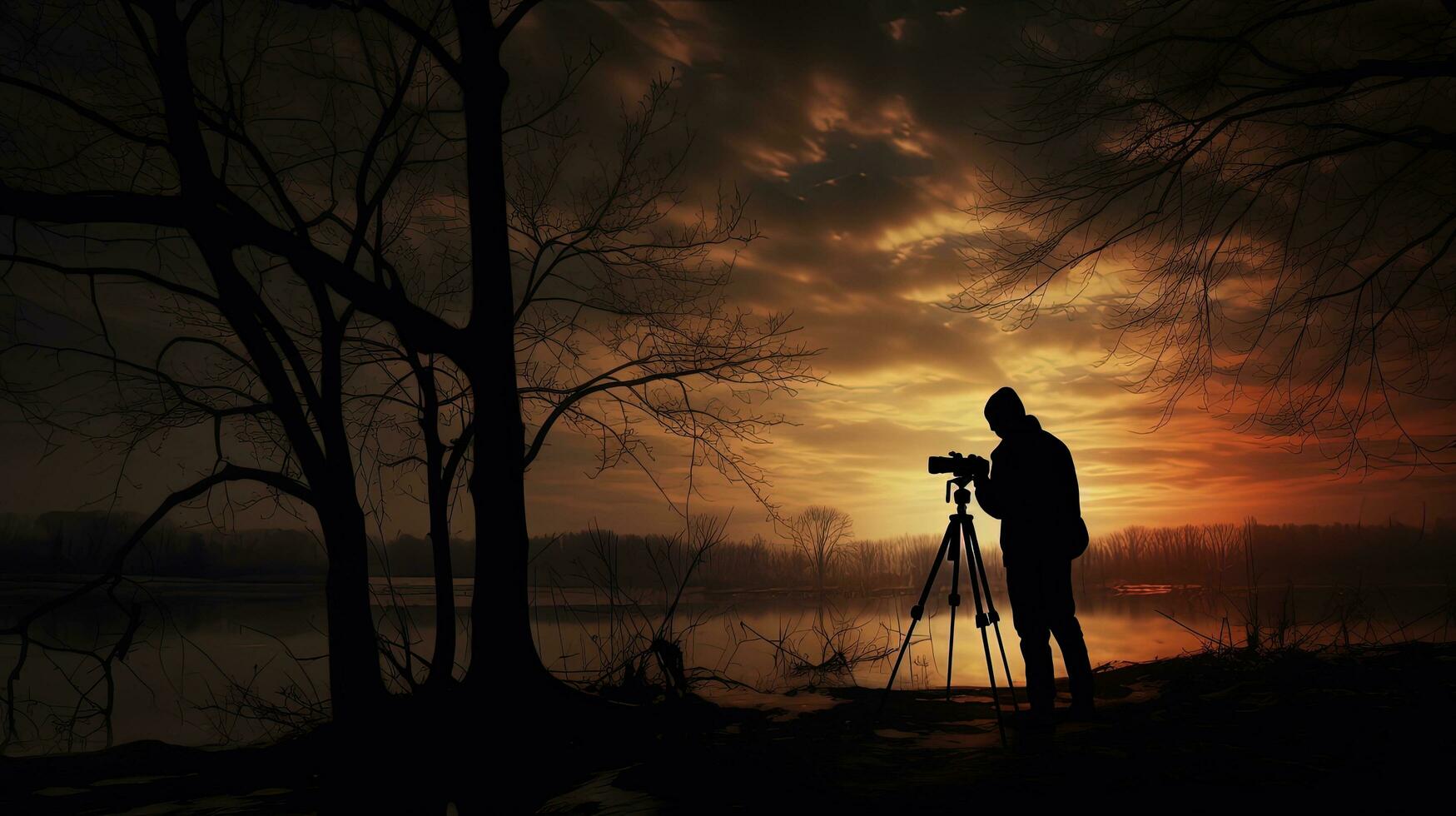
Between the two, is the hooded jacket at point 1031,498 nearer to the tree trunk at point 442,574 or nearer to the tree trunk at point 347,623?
the tree trunk at point 347,623

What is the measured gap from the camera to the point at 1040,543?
223 inches

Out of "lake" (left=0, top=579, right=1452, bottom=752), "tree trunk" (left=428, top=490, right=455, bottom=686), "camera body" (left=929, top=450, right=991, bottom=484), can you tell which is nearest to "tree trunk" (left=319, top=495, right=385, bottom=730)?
"lake" (left=0, top=579, right=1452, bottom=752)

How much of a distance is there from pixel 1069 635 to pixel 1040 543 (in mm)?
656

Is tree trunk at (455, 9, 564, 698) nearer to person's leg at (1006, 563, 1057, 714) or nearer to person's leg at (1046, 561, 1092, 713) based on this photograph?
person's leg at (1006, 563, 1057, 714)

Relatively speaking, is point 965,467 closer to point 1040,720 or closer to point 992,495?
point 992,495

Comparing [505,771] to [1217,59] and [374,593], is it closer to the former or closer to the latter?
[374,593]

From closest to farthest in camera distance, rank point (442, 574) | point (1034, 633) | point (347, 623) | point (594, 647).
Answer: point (1034, 633) < point (347, 623) < point (442, 574) < point (594, 647)

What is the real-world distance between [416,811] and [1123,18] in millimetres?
9470

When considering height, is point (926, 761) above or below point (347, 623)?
below

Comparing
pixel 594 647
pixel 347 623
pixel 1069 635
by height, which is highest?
pixel 347 623

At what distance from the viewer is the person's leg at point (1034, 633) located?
5.50m

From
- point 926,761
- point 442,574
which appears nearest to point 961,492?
point 926,761

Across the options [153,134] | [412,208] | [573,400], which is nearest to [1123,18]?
[573,400]

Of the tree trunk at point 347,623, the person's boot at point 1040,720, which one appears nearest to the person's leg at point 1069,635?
the person's boot at point 1040,720
